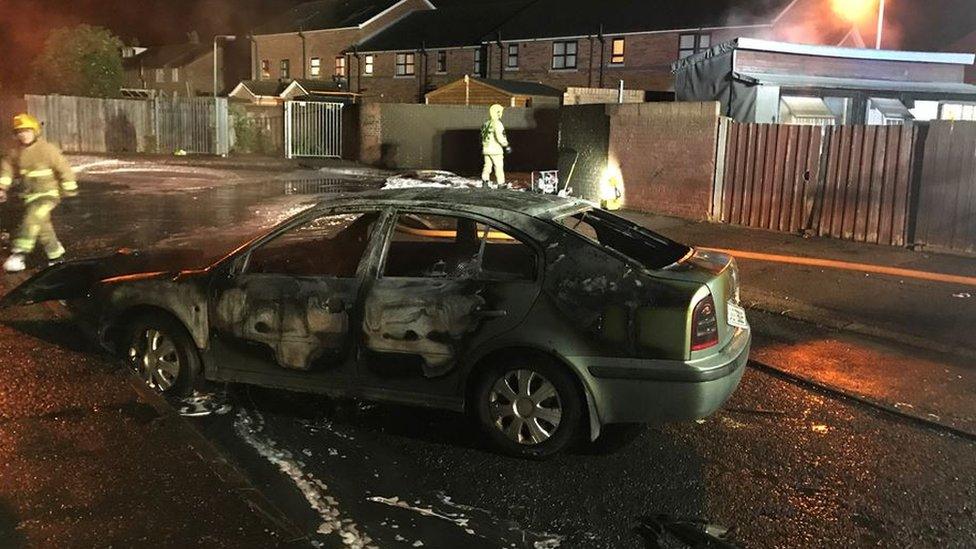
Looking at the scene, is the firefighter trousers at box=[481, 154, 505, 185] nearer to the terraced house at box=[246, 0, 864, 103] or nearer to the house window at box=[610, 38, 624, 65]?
the terraced house at box=[246, 0, 864, 103]

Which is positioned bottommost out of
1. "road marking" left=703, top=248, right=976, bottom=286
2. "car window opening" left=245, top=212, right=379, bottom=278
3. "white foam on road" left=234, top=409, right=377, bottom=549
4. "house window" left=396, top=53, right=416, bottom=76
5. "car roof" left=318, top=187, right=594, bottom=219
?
"white foam on road" left=234, top=409, right=377, bottom=549

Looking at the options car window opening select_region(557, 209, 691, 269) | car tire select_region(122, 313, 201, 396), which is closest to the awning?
car window opening select_region(557, 209, 691, 269)

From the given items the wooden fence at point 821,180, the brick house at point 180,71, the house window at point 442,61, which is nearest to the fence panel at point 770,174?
the wooden fence at point 821,180

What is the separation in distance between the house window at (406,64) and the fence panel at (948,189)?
3670cm

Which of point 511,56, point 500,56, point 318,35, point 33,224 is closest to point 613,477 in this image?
point 33,224

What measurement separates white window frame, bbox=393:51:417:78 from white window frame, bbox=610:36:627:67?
11960mm

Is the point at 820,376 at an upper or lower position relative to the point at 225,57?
lower

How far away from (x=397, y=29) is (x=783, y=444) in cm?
4640

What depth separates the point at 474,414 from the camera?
4570 millimetres

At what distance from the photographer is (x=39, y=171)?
28.4 feet

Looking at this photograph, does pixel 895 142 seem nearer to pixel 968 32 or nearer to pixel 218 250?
pixel 218 250

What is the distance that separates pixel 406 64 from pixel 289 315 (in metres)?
42.4

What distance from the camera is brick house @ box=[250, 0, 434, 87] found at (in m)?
48.7

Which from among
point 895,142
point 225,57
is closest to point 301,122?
point 895,142
